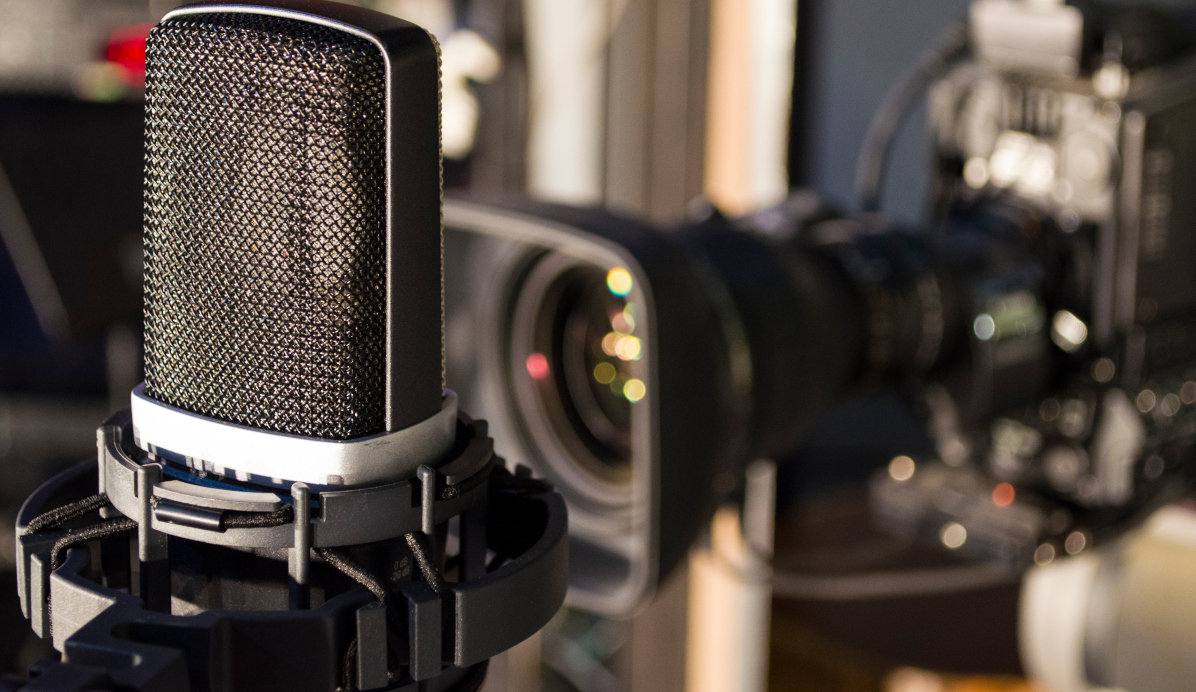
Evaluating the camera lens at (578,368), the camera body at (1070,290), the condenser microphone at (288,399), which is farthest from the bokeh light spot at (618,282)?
the condenser microphone at (288,399)

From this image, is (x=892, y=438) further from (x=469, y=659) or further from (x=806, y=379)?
(x=469, y=659)

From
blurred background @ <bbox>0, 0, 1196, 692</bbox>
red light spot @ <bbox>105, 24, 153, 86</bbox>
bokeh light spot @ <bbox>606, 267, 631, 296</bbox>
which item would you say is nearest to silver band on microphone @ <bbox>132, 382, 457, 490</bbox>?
bokeh light spot @ <bbox>606, 267, 631, 296</bbox>

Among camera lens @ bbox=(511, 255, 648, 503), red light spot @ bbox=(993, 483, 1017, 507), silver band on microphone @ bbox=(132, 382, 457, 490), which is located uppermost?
silver band on microphone @ bbox=(132, 382, 457, 490)

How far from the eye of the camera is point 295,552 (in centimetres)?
25

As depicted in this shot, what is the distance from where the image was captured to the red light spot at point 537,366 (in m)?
0.79

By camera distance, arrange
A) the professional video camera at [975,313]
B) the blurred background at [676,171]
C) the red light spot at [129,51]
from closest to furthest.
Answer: the professional video camera at [975,313], the blurred background at [676,171], the red light spot at [129,51]

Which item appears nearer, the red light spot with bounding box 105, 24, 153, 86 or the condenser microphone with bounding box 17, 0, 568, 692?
the condenser microphone with bounding box 17, 0, 568, 692

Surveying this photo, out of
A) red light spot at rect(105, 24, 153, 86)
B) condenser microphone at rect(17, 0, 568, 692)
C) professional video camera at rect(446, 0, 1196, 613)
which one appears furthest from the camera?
red light spot at rect(105, 24, 153, 86)

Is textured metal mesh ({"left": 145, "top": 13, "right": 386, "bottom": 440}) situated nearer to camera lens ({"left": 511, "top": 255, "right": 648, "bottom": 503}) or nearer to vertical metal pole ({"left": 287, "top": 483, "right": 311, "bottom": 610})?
vertical metal pole ({"left": 287, "top": 483, "right": 311, "bottom": 610})

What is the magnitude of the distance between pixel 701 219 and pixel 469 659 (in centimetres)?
47

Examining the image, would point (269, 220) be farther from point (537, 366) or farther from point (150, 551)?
point (537, 366)

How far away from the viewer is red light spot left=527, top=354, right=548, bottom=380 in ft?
2.61

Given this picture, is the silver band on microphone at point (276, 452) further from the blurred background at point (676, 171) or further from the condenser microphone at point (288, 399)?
the blurred background at point (676, 171)

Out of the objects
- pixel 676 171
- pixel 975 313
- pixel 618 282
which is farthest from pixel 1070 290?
pixel 676 171
